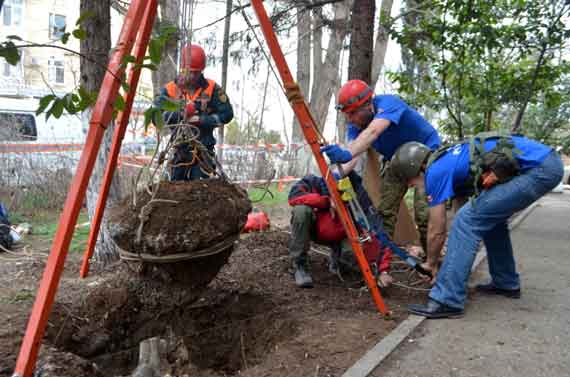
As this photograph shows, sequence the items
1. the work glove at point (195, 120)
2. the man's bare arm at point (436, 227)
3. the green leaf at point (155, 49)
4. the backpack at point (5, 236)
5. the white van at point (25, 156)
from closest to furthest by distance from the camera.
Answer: the green leaf at point (155, 49) → the man's bare arm at point (436, 227) → the work glove at point (195, 120) → the backpack at point (5, 236) → the white van at point (25, 156)

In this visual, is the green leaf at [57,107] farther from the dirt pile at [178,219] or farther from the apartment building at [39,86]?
the dirt pile at [178,219]

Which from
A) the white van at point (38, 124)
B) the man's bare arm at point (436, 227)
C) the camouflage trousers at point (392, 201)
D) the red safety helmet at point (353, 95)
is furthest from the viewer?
the white van at point (38, 124)

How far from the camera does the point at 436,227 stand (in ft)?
12.6

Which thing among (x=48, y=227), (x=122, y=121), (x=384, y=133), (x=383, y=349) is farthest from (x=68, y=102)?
(x=48, y=227)

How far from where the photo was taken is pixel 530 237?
298 inches

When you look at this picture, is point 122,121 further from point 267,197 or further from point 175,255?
point 267,197

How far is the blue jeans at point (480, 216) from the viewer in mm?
3623

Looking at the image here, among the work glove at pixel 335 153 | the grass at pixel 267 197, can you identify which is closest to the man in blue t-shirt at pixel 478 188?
the work glove at pixel 335 153

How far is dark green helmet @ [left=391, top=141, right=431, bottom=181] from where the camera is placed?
4.14 metres

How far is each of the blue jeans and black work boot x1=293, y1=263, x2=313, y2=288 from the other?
1.14 meters

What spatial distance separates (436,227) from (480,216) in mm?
333

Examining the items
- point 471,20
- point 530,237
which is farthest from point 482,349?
point 471,20

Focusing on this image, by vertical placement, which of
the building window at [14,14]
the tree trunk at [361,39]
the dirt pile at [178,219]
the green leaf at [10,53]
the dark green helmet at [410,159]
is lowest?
the dirt pile at [178,219]

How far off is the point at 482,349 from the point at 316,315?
3.94ft
